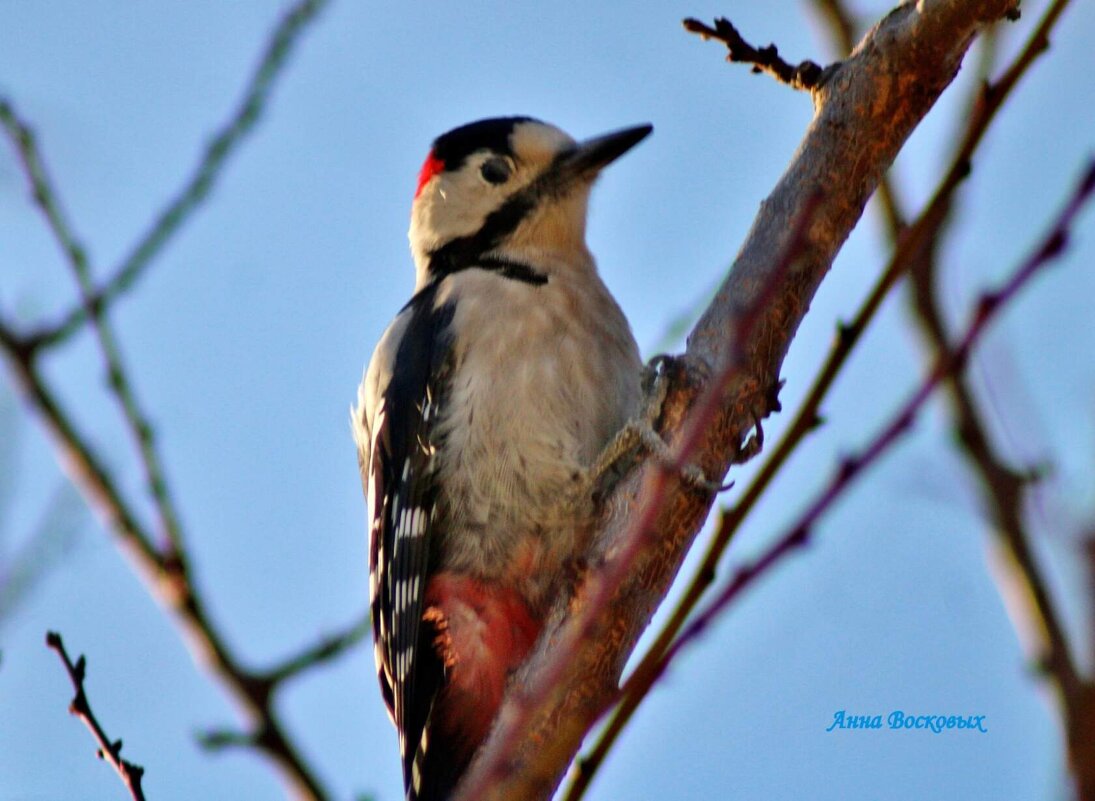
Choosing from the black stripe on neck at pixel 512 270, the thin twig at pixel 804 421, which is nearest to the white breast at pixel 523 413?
the black stripe on neck at pixel 512 270

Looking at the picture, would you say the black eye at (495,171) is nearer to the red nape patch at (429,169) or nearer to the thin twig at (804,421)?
the red nape patch at (429,169)

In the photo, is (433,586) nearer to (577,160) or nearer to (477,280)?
(477,280)

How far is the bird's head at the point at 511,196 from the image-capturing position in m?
4.57

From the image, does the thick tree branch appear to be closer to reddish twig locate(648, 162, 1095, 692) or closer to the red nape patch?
reddish twig locate(648, 162, 1095, 692)

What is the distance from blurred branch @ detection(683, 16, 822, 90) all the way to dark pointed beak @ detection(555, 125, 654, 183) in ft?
4.32

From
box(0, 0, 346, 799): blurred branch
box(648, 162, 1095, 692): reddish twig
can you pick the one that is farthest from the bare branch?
box(648, 162, 1095, 692): reddish twig

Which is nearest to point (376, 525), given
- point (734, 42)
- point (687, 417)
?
point (687, 417)

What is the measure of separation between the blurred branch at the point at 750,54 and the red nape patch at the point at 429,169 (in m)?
1.98

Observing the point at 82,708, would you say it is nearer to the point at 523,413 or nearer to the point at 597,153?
the point at 523,413

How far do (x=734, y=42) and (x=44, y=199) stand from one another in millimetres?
1627

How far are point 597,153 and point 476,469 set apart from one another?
1324 millimetres

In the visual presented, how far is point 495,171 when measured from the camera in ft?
15.7

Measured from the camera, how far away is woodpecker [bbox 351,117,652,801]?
371cm

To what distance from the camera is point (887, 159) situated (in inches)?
117
